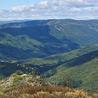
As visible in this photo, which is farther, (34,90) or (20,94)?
(34,90)

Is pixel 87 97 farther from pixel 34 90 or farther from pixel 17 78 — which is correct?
pixel 17 78

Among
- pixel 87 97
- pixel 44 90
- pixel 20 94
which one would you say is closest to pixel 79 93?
pixel 87 97

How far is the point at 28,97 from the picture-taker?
19500mm

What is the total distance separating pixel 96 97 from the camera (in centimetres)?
2309

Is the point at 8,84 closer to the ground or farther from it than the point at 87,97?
closer to the ground

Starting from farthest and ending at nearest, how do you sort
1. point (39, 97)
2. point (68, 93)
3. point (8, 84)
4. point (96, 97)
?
point (8, 84), point (96, 97), point (68, 93), point (39, 97)

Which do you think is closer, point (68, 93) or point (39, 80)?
point (68, 93)

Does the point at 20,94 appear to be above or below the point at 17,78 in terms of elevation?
above

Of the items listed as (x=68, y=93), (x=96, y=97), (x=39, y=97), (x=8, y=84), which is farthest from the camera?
(x=8, y=84)

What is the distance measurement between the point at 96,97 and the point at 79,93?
1.81 m

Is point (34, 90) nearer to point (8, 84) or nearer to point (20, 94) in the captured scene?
point (20, 94)

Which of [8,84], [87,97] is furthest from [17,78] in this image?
[87,97]

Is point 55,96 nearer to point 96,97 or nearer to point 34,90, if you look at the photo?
point 34,90

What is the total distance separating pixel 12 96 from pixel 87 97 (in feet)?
15.9
